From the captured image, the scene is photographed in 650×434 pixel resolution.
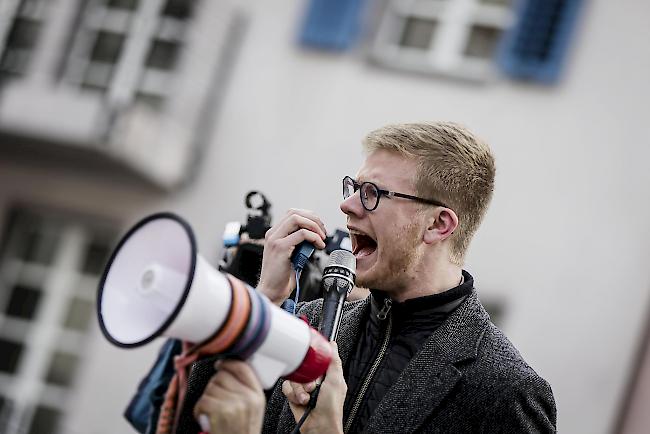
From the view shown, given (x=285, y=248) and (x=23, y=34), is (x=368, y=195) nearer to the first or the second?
(x=285, y=248)

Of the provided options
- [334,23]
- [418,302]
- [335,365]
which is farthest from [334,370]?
[334,23]

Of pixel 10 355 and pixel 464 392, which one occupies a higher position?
pixel 464 392

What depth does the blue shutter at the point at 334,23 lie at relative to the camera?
8422mm

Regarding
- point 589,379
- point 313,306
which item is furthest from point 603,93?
point 313,306

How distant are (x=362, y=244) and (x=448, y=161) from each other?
30 cm

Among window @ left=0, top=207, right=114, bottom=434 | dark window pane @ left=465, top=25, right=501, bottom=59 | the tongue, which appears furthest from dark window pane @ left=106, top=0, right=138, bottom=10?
the tongue

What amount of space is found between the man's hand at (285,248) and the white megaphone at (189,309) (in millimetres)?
418

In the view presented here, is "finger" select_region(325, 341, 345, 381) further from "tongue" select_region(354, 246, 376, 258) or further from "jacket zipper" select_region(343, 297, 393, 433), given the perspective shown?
"tongue" select_region(354, 246, 376, 258)

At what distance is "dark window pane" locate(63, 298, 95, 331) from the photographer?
8711 millimetres

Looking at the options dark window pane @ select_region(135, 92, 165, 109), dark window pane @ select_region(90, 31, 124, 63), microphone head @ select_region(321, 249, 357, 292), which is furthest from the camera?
dark window pane @ select_region(90, 31, 124, 63)

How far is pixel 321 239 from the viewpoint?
242cm

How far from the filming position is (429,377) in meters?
2.34

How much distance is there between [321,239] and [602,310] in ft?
17.9

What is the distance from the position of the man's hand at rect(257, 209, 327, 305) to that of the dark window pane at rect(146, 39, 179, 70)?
692 centimetres
